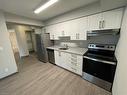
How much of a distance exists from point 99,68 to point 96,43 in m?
0.96

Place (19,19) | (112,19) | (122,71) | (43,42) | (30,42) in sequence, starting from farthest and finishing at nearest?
1. (30,42)
2. (43,42)
3. (19,19)
4. (112,19)
5. (122,71)

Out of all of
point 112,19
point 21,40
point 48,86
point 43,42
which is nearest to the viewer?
point 112,19

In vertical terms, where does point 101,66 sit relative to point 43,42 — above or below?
below

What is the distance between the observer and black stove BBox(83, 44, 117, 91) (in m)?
1.66

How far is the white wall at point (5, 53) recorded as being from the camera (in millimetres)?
2326

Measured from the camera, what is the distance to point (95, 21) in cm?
203

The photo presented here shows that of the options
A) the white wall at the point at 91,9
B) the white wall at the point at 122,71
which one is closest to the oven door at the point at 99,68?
the white wall at the point at 122,71

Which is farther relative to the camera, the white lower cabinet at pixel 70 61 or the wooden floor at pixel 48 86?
the white lower cabinet at pixel 70 61

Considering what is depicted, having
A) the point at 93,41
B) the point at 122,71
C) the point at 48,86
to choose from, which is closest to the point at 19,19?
the point at 48,86

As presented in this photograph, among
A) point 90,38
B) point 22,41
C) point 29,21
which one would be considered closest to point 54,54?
point 90,38

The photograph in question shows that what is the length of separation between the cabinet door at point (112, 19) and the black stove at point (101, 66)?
1.92 feet

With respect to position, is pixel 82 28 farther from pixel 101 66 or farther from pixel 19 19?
pixel 19 19

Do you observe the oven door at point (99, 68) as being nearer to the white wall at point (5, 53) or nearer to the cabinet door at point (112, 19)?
the cabinet door at point (112, 19)

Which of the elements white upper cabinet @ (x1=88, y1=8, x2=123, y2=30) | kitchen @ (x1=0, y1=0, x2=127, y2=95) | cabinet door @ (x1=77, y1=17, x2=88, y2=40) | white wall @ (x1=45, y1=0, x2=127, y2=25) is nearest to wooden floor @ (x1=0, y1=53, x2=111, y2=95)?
kitchen @ (x1=0, y1=0, x2=127, y2=95)
